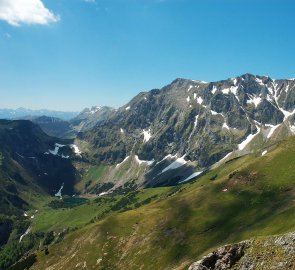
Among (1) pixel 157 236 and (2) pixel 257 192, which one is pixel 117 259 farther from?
(2) pixel 257 192

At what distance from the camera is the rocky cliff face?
42.2 metres

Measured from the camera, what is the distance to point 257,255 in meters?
44.2

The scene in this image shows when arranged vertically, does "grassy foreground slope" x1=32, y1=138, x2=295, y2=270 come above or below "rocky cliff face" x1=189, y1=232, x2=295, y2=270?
below

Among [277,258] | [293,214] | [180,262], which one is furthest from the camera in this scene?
[180,262]

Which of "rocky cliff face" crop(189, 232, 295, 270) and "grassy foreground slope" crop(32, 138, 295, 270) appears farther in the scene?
"grassy foreground slope" crop(32, 138, 295, 270)

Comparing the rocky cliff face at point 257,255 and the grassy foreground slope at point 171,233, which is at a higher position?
the rocky cliff face at point 257,255

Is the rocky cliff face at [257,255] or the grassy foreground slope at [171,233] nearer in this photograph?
the rocky cliff face at [257,255]

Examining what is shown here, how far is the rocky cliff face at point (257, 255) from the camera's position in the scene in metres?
42.2

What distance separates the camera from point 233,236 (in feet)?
500

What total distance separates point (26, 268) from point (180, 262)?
86509 mm

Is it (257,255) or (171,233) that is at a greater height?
(257,255)

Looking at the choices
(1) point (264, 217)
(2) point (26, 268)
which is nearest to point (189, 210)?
(1) point (264, 217)

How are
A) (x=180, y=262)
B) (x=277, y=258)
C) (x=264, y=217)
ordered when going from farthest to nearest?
(x=264, y=217), (x=180, y=262), (x=277, y=258)

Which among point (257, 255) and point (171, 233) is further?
point (171, 233)
